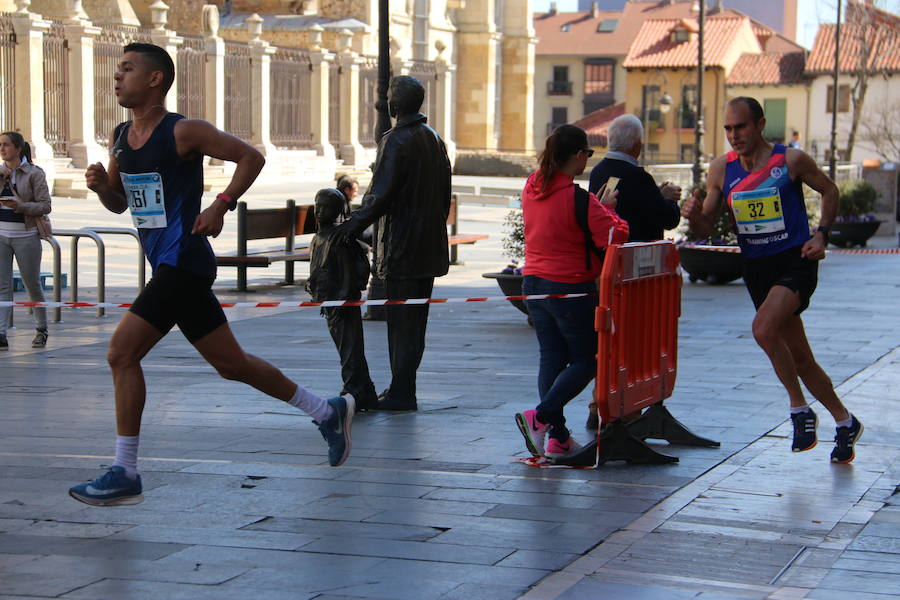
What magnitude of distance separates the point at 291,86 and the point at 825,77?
43.1 meters

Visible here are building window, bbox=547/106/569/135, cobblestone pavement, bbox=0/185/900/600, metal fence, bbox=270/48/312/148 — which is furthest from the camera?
building window, bbox=547/106/569/135

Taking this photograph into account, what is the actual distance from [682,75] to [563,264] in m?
80.0

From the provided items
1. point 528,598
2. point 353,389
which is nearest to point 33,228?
point 353,389

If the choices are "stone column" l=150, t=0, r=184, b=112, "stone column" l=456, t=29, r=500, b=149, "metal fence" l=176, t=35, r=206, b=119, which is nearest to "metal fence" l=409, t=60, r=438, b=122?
"metal fence" l=176, t=35, r=206, b=119

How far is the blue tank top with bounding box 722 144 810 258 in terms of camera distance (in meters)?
7.19

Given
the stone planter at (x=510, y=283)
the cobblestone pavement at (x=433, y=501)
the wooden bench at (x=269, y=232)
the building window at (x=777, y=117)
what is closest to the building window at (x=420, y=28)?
the building window at (x=777, y=117)

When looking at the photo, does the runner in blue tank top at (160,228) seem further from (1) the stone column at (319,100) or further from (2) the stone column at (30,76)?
(1) the stone column at (319,100)

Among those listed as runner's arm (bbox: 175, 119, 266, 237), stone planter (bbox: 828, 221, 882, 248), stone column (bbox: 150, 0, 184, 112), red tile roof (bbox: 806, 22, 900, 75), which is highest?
red tile roof (bbox: 806, 22, 900, 75)

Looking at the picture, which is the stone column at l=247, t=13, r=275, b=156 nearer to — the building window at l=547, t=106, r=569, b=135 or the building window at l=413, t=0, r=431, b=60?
the building window at l=413, t=0, r=431, b=60

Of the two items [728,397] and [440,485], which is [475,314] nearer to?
[728,397]

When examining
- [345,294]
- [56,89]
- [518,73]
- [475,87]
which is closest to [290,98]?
[56,89]

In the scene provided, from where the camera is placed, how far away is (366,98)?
46438 millimetres

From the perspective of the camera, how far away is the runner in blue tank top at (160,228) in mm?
5969

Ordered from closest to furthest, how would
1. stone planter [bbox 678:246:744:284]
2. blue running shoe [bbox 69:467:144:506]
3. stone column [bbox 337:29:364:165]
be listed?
blue running shoe [bbox 69:467:144:506] → stone planter [bbox 678:246:744:284] → stone column [bbox 337:29:364:165]
